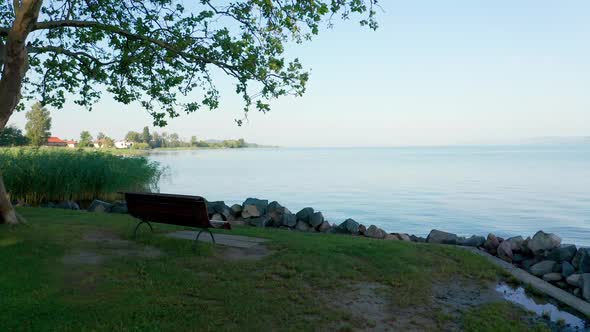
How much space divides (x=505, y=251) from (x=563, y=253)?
122cm

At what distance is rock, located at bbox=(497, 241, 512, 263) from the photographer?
31.8 ft

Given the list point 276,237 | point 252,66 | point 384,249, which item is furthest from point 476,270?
point 252,66

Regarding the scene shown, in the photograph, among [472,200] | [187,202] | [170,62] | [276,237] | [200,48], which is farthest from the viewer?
[472,200]

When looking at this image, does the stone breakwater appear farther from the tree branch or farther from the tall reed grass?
the tree branch

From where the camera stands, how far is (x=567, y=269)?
791cm

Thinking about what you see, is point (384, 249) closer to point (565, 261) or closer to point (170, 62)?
point (565, 261)

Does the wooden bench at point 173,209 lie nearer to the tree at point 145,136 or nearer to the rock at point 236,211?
the rock at point 236,211

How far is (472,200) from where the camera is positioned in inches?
990

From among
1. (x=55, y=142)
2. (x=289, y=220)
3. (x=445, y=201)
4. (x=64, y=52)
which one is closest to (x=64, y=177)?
(x=64, y=52)

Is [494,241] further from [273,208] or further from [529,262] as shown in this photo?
[273,208]

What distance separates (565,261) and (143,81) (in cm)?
1046

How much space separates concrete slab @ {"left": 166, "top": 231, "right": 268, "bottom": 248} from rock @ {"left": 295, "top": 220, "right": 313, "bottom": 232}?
3.27 meters

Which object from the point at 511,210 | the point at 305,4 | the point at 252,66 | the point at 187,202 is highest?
the point at 305,4

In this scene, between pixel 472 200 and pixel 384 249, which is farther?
pixel 472 200
